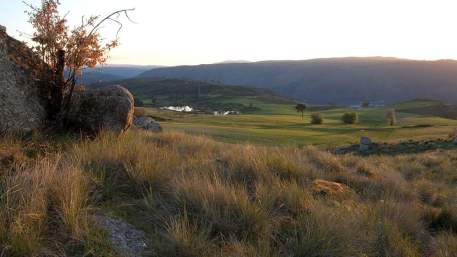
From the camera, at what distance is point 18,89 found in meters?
8.75

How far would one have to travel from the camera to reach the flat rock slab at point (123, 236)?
434 cm

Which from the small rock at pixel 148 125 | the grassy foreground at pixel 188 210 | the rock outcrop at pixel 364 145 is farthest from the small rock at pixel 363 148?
the grassy foreground at pixel 188 210

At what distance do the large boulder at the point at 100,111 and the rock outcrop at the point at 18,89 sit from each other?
0.66 meters

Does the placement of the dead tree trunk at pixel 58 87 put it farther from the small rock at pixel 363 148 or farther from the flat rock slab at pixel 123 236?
the small rock at pixel 363 148

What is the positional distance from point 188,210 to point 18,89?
205 inches

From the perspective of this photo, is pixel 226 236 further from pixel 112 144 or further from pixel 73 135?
pixel 73 135

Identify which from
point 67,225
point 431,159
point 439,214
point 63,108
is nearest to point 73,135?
point 63,108

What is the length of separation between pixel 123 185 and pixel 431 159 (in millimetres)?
18277

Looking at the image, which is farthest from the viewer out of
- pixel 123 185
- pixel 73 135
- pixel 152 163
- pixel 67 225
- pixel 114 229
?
pixel 73 135

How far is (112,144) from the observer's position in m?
8.12

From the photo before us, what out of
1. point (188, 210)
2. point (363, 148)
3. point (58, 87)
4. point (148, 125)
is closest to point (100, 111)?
point (58, 87)

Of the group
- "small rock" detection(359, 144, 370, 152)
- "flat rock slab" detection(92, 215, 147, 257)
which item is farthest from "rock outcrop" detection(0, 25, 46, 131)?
"small rock" detection(359, 144, 370, 152)

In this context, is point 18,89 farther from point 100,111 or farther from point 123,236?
point 123,236

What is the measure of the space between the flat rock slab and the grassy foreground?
10 centimetres
